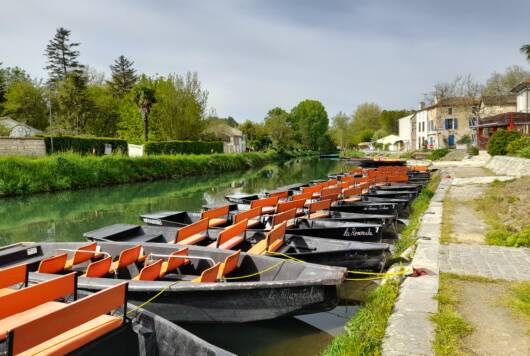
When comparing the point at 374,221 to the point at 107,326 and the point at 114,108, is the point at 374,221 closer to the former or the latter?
the point at 107,326

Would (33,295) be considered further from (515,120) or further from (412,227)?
(515,120)

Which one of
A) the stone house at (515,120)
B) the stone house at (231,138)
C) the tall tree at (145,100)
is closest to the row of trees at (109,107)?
the tall tree at (145,100)

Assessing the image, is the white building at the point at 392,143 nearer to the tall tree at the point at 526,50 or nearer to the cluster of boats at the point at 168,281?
the tall tree at the point at 526,50

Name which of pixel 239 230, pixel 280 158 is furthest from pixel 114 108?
pixel 239 230

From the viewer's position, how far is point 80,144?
37000mm

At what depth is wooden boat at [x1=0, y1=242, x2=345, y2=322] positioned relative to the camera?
5.02 m

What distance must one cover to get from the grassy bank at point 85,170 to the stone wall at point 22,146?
500 centimetres

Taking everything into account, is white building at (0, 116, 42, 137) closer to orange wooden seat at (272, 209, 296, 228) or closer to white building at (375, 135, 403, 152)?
orange wooden seat at (272, 209, 296, 228)

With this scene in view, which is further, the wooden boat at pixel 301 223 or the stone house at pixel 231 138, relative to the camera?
the stone house at pixel 231 138

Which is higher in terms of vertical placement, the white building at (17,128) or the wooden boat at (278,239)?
the white building at (17,128)

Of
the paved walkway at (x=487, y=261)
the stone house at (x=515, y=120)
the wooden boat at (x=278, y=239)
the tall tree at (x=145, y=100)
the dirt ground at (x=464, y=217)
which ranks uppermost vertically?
the tall tree at (x=145, y=100)

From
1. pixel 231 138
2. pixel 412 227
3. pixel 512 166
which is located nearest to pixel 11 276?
pixel 412 227

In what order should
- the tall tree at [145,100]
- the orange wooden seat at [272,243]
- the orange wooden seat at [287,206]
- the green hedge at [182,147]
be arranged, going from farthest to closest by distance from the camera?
the tall tree at [145,100]
the green hedge at [182,147]
the orange wooden seat at [287,206]
the orange wooden seat at [272,243]

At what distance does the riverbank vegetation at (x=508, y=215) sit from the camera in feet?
26.6
